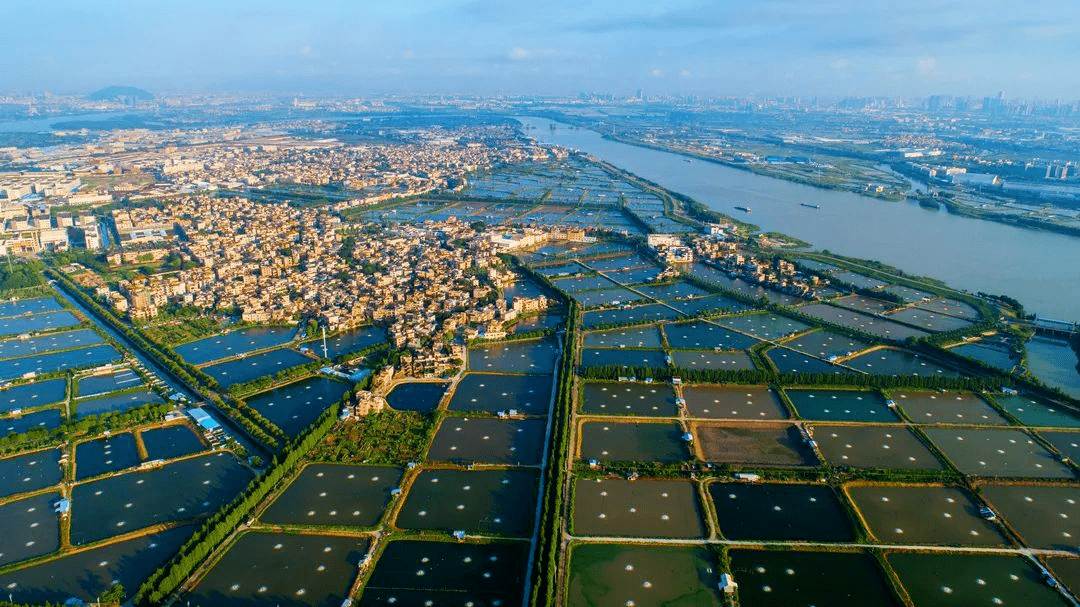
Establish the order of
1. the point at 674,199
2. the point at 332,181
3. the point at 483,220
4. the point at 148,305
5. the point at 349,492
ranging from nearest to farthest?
the point at 349,492, the point at 148,305, the point at 483,220, the point at 674,199, the point at 332,181

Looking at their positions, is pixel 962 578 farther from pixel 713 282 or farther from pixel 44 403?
pixel 44 403

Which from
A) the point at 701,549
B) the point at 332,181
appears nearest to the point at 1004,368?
the point at 701,549

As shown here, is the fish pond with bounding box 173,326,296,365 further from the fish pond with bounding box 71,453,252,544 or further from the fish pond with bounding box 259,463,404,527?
the fish pond with bounding box 259,463,404,527

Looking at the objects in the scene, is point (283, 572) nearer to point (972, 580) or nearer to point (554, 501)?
point (554, 501)

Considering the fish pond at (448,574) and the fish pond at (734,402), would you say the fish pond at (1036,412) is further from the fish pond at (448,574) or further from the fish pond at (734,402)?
the fish pond at (448,574)

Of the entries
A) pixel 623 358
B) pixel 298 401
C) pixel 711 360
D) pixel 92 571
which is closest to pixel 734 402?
pixel 711 360

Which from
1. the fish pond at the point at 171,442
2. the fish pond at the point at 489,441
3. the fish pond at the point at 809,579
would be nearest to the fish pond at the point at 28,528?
the fish pond at the point at 171,442
